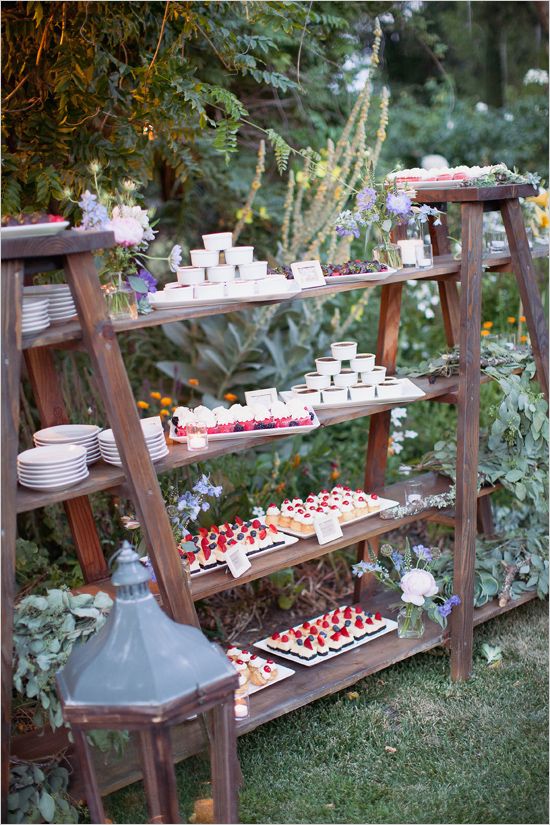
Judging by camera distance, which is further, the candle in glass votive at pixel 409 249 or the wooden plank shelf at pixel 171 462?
the candle in glass votive at pixel 409 249

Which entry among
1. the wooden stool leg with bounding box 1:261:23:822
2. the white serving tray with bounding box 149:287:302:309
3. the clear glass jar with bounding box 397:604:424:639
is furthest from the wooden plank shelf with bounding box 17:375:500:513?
the clear glass jar with bounding box 397:604:424:639

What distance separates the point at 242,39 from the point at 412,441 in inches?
105

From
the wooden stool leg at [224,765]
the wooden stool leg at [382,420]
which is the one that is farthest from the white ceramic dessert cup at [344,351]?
the wooden stool leg at [224,765]

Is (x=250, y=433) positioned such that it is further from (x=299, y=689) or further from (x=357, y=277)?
(x=299, y=689)

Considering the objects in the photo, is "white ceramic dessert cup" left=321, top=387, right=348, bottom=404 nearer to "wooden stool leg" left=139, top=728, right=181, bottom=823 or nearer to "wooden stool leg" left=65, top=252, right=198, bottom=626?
"wooden stool leg" left=65, top=252, right=198, bottom=626

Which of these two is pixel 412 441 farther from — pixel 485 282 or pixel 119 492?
pixel 119 492

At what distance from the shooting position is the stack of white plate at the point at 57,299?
8.91 ft

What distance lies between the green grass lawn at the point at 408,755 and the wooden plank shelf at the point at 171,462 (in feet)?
3.00

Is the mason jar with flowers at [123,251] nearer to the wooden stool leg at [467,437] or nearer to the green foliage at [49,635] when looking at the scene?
the green foliage at [49,635]

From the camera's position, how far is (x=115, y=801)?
2.93 m

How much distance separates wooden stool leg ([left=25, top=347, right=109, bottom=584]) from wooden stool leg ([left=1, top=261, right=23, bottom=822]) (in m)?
0.54

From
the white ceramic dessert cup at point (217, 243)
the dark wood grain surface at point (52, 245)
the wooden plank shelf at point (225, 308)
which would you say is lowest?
the wooden plank shelf at point (225, 308)

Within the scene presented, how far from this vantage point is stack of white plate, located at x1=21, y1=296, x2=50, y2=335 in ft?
8.32

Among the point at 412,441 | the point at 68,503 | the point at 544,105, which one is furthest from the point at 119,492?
the point at 544,105
